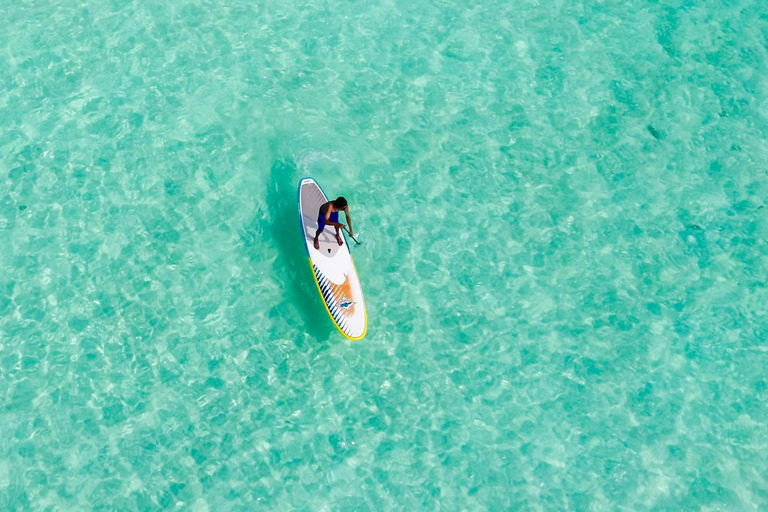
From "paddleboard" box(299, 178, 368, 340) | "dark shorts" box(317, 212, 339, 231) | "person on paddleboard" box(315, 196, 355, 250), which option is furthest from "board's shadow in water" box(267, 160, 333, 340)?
"dark shorts" box(317, 212, 339, 231)

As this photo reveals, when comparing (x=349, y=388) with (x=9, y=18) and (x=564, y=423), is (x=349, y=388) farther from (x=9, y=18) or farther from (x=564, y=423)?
(x=9, y=18)

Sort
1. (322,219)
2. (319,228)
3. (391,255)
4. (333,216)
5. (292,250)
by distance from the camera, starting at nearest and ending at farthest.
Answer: (322,219), (319,228), (333,216), (292,250), (391,255)

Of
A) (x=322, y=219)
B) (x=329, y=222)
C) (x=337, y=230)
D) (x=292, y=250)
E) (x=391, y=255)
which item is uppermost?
(x=322, y=219)

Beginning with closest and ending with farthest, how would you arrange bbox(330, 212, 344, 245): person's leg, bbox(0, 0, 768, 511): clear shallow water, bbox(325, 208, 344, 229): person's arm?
bbox(0, 0, 768, 511): clear shallow water → bbox(325, 208, 344, 229): person's arm → bbox(330, 212, 344, 245): person's leg

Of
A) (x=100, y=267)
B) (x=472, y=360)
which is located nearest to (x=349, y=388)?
(x=472, y=360)

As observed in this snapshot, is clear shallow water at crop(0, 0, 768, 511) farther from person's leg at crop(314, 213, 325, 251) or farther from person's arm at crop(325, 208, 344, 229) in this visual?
person's arm at crop(325, 208, 344, 229)

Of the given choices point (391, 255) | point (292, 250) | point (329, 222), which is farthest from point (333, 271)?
point (391, 255)

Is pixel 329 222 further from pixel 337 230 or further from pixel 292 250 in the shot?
pixel 292 250
